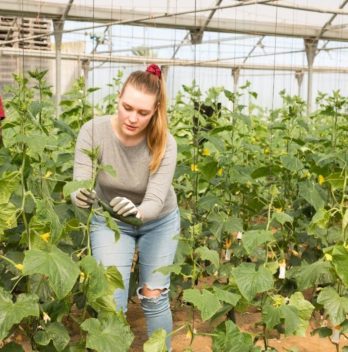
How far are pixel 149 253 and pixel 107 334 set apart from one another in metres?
0.63

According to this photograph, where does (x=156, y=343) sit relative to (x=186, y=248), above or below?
below

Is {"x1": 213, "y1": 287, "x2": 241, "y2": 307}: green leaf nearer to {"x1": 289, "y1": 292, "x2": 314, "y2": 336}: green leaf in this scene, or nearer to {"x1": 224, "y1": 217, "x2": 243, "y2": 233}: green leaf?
{"x1": 289, "y1": 292, "x2": 314, "y2": 336}: green leaf

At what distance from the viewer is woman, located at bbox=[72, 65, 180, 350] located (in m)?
2.54

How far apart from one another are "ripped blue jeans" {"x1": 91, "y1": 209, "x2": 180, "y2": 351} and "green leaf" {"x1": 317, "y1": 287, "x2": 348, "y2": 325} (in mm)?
657

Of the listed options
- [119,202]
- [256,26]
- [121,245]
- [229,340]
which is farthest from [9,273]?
[256,26]

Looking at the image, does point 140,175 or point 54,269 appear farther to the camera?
point 140,175

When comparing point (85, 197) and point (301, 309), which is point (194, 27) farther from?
point (85, 197)

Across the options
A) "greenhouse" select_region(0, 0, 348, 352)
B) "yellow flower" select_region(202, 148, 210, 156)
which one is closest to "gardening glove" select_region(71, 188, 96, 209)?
"greenhouse" select_region(0, 0, 348, 352)

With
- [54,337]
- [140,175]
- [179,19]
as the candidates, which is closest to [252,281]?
[140,175]

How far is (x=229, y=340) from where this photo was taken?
235 centimetres

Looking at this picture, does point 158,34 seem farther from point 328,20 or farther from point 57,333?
point 57,333

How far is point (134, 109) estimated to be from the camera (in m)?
2.53

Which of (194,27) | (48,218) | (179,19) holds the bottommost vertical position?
(48,218)

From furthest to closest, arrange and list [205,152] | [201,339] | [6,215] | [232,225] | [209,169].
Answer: [205,152], [201,339], [209,169], [232,225], [6,215]
